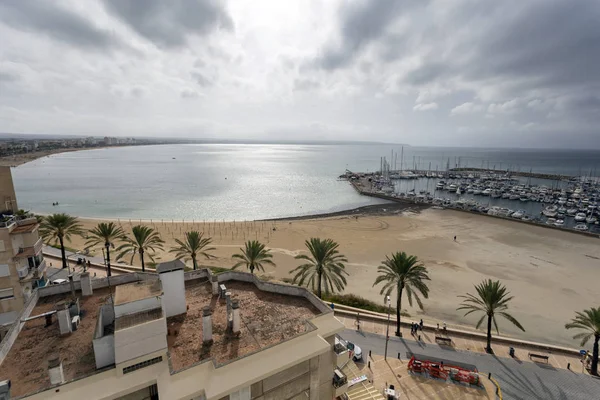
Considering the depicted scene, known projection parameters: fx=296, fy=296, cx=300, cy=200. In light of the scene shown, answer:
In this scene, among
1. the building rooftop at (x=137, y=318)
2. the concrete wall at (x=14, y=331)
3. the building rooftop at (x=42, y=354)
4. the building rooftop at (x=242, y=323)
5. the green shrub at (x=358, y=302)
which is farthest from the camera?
the green shrub at (x=358, y=302)

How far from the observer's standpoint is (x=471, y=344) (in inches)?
909

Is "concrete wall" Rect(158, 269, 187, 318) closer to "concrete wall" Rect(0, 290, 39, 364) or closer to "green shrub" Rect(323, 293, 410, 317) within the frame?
"concrete wall" Rect(0, 290, 39, 364)

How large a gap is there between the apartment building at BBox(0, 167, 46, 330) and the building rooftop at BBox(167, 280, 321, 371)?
14.0 m

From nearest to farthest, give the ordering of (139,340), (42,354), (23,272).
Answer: (139,340), (42,354), (23,272)

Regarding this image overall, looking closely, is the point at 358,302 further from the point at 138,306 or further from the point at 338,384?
the point at 138,306

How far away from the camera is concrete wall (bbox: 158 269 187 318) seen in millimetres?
14683

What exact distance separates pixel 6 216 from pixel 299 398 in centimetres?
2492

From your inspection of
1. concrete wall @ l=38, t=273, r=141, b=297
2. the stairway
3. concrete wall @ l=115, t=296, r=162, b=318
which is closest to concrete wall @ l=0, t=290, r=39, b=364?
concrete wall @ l=38, t=273, r=141, b=297

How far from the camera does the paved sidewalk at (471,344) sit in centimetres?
2150

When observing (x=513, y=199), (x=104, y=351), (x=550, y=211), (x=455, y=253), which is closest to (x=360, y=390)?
(x=104, y=351)

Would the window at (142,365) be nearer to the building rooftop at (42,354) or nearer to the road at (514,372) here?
the building rooftop at (42,354)

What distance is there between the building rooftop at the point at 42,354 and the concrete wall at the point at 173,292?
3.34 metres

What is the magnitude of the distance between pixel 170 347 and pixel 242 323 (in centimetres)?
328

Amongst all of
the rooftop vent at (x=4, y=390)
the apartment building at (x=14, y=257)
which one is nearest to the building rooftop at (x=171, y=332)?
the rooftop vent at (x=4, y=390)
